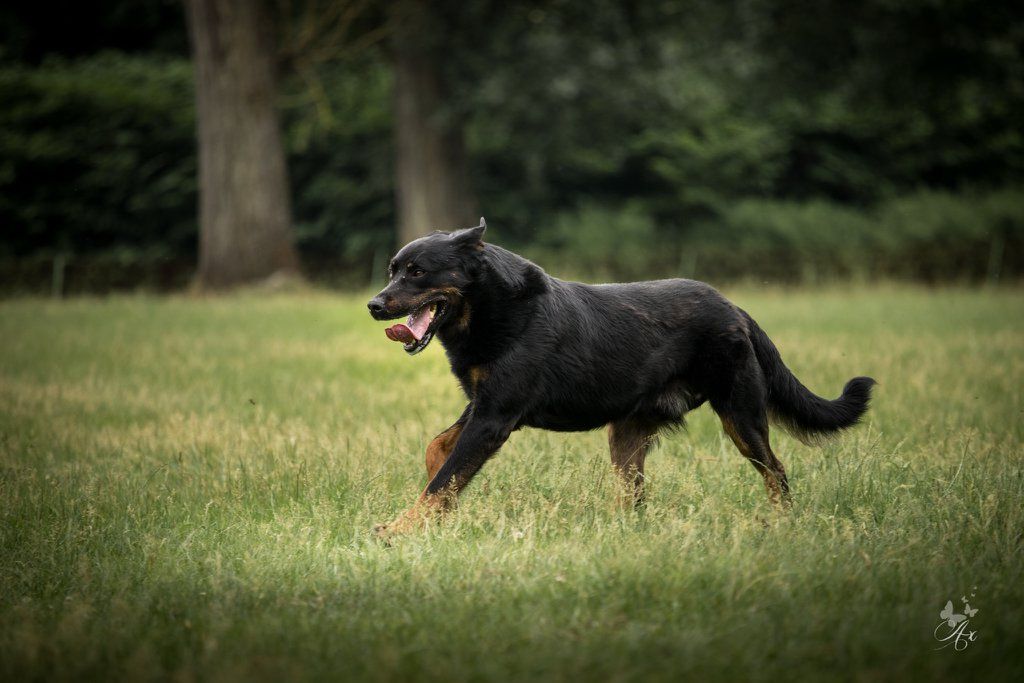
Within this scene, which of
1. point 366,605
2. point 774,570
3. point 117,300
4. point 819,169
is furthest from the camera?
point 819,169

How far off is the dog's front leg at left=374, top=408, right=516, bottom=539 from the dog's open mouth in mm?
432

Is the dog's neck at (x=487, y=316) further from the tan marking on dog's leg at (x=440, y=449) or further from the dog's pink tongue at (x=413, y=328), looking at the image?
the tan marking on dog's leg at (x=440, y=449)

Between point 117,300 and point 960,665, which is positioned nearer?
point 960,665

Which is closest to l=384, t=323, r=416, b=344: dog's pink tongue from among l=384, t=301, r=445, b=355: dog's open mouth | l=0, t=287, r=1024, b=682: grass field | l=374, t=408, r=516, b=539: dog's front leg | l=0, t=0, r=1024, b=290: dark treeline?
l=384, t=301, r=445, b=355: dog's open mouth

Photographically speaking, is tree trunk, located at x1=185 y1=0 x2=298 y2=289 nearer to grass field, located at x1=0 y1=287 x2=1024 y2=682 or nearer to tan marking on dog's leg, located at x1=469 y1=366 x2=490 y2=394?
grass field, located at x1=0 y1=287 x2=1024 y2=682

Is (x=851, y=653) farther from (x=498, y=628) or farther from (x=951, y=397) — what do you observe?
(x=951, y=397)

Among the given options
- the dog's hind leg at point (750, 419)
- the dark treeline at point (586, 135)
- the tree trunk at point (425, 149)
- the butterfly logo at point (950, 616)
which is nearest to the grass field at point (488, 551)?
the butterfly logo at point (950, 616)

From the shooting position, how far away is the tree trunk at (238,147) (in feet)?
64.8

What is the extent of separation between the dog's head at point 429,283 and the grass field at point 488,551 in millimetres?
914

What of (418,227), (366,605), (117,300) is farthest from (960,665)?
(418,227)

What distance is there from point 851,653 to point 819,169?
3035cm

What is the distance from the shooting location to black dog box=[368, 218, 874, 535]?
509cm

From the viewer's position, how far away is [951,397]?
8625mm

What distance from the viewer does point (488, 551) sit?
447 centimetres
